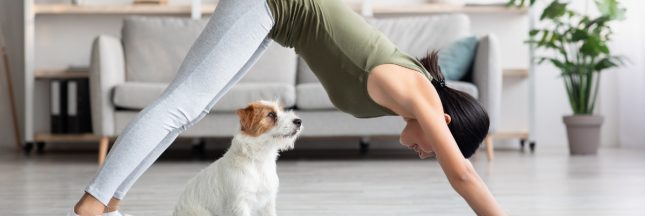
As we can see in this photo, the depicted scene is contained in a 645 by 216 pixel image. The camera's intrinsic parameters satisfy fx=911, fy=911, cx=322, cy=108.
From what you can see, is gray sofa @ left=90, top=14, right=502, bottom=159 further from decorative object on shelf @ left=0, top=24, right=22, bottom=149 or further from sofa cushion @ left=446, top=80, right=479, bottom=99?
decorative object on shelf @ left=0, top=24, right=22, bottom=149

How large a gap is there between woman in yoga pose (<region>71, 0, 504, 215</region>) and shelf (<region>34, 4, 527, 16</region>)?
349 cm

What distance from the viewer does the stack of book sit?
522 centimetres

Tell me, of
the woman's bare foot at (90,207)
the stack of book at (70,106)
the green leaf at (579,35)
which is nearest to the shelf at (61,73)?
the stack of book at (70,106)

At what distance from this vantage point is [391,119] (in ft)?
14.8

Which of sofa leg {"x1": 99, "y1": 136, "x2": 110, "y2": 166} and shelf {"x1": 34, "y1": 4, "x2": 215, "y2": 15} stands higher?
shelf {"x1": 34, "y1": 4, "x2": 215, "y2": 15}

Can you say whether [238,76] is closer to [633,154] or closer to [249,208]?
[249,208]

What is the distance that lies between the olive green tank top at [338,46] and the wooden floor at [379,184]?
72cm

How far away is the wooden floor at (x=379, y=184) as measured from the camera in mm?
2736

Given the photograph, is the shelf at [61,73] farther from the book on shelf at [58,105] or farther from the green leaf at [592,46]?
the green leaf at [592,46]

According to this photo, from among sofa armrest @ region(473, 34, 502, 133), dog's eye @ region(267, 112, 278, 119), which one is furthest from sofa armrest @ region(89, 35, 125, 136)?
dog's eye @ region(267, 112, 278, 119)

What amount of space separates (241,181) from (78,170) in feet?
7.57

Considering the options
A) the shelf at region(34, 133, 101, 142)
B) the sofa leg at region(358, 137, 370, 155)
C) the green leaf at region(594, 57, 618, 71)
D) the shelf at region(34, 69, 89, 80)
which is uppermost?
the green leaf at region(594, 57, 618, 71)

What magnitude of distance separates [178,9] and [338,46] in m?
3.68

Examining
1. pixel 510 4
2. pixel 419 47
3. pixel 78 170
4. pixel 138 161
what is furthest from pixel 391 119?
pixel 138 161
